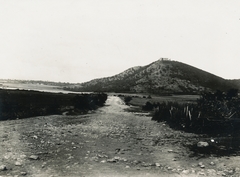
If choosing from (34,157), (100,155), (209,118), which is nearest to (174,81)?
(209,118)

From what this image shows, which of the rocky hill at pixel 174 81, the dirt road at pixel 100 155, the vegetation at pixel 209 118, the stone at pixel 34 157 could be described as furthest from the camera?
the rocky hill at pixel 174 81

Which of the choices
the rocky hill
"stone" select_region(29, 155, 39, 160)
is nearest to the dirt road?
"stone" select_region(29, 155, 39, 160)

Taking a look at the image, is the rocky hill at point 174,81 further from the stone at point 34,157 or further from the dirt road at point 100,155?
the stone at point 34,157

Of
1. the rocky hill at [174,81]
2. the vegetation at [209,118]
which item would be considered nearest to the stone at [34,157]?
the vegetation at [209,118]

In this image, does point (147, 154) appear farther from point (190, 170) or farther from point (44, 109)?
point (44, 109)

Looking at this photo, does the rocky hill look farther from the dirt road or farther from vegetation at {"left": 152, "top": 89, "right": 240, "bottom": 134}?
the dirt road

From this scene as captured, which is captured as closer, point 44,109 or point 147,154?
point 147,154

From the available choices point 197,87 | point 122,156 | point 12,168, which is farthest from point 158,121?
point 197,87

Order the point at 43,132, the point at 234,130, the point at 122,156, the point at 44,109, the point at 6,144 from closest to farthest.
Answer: the point at 122,156
the point at 6,144
the point at 43,132
the point at 234,130
the point at 44,109
